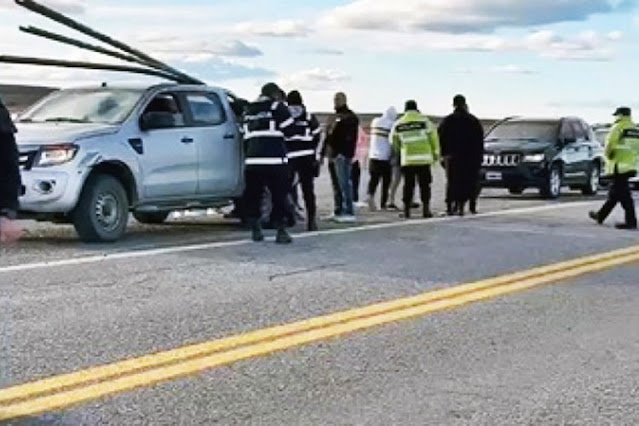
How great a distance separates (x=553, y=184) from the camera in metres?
24.6

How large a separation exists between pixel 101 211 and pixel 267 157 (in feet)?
5.99

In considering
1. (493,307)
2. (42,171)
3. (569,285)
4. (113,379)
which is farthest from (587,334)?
(42,171)

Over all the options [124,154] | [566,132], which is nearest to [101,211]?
[124,154]

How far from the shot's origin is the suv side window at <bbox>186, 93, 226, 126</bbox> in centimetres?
1535

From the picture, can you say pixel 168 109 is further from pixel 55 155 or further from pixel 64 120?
pixel 55 155

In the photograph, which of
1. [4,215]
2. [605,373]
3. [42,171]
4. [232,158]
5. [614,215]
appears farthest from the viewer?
[614,215]

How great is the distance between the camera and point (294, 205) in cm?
1666

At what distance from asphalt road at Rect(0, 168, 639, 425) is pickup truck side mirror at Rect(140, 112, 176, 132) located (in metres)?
1.23

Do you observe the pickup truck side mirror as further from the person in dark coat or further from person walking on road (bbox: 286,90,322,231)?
the person in dark coat

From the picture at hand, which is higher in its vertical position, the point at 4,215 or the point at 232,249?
the point at 4,215

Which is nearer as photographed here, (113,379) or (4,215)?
(4,215)

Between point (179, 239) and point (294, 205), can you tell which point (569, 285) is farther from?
point (294, 205)

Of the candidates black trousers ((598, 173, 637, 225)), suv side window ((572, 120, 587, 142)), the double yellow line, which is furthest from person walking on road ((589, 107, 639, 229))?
suv side window ((572, 120, 587, 142))

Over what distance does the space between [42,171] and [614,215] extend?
9.67 metres
